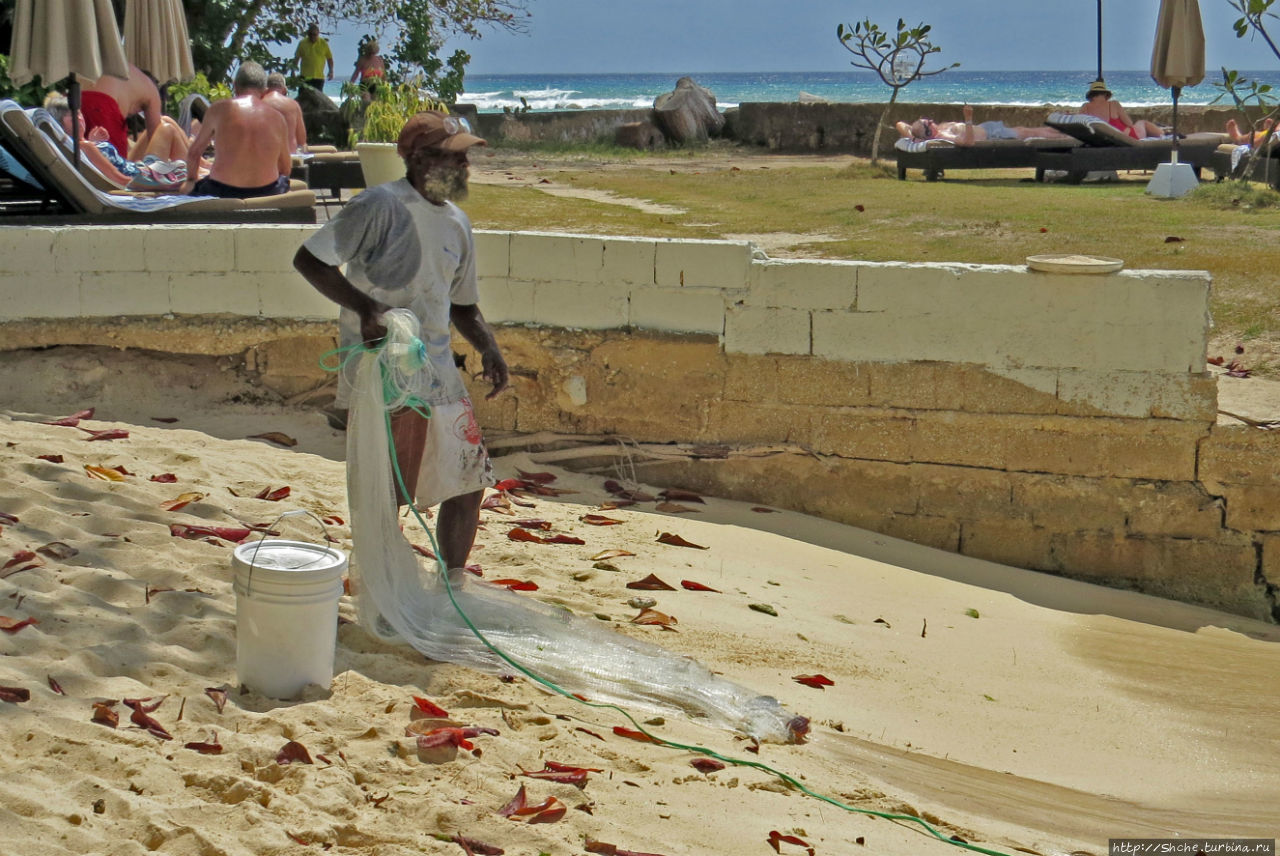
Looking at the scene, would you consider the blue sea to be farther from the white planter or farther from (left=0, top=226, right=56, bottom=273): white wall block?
(left=0, top=226, right=56, bottom=273): white wall block

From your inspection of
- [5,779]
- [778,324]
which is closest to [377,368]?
[5,779]

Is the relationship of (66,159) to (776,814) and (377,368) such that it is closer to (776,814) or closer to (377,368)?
(377,368)

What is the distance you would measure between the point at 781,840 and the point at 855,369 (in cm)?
370

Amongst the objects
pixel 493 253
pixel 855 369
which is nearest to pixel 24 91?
pixel 493 253

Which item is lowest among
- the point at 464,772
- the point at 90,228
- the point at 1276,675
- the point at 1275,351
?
the point at 1276,675

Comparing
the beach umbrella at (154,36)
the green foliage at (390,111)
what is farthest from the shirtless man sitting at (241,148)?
the beach umbrella at (154,36)

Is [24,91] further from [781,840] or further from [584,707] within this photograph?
[781,840]

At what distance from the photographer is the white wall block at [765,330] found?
22.1 ft

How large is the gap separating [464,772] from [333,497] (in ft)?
9.18

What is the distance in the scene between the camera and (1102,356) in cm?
645

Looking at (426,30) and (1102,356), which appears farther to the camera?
(426,30)

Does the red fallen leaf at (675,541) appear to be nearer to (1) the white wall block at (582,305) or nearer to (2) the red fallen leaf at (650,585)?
(2) the red fallen leaf at (650,585)

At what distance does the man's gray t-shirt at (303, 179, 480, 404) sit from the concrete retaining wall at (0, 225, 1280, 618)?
2.47 metres

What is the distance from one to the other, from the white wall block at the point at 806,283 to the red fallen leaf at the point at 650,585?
6.28 feet
